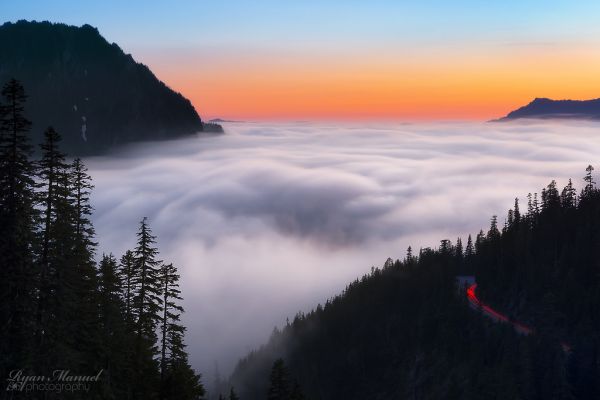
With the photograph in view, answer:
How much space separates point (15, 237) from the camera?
2127 cm

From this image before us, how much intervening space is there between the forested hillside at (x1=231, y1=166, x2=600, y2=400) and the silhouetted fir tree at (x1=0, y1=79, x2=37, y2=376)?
68766 millimetres

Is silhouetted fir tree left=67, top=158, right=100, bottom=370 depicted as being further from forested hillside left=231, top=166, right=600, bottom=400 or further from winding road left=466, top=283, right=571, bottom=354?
winding road left=466, top=283, right=571, bottom=354

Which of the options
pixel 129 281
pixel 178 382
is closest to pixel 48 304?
pixel 178 382

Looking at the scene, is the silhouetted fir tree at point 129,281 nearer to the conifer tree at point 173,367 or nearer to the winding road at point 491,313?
the conifer tree at point 173,367

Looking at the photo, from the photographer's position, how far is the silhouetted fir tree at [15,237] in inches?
828

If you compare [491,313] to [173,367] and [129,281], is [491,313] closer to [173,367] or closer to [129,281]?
[173,367]

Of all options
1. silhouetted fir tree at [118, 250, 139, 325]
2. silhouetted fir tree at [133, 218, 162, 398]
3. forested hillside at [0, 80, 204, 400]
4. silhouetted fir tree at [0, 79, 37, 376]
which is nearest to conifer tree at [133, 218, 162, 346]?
silhouetted fir tree at [133, 218, 162, 398]

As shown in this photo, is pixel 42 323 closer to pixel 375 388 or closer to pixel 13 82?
pixel 13 82

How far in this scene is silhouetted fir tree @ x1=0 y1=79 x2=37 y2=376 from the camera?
21031mm

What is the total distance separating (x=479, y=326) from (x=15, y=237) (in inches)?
3324

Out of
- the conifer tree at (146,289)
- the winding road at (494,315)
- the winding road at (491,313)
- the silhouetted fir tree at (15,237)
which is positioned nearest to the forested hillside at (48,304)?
the silhouetted fir tree at (15,237)

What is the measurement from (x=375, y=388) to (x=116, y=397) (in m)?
88.4

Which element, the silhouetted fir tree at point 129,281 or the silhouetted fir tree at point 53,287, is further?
the silhouetted fir tree at point 129,281

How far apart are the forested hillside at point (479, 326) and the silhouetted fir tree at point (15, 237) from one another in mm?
68766
